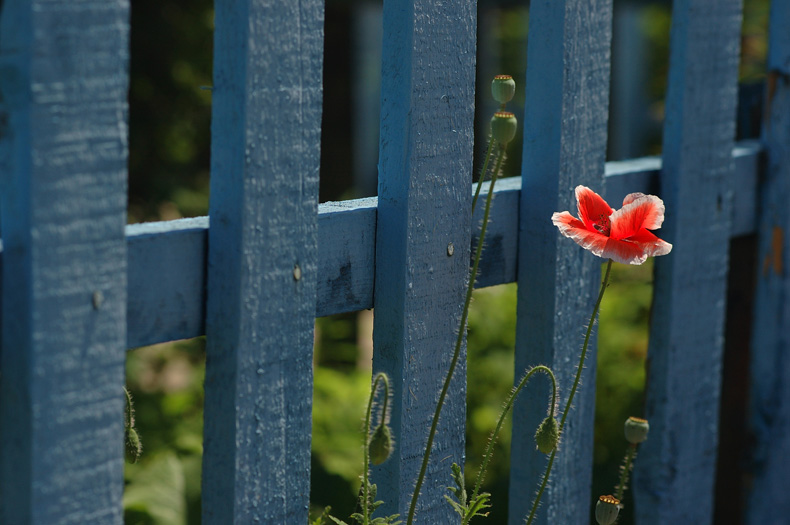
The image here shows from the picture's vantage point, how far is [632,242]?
4.93 ft

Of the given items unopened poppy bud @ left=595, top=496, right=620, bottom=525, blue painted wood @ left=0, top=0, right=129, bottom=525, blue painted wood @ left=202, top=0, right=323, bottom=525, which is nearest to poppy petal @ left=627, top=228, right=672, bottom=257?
unopened poppy bud @ left=595, top=496, right=620, bottom=525

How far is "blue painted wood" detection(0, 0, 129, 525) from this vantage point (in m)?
1.12

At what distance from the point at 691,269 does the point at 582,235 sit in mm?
664

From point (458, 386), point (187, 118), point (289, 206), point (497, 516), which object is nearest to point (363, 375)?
point (497, 516)

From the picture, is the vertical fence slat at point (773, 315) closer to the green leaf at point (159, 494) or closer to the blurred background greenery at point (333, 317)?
the blurred background greenery at point (333, 317)

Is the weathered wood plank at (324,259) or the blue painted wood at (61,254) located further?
the weathered wood plank at (324,259)

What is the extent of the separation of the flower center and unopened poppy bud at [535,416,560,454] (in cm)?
31

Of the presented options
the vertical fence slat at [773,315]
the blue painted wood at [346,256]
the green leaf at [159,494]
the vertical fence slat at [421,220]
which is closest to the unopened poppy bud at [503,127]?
the vertical fence slat at [421,220]

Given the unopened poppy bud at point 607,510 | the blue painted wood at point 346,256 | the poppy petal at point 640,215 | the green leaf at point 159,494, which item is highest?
the poppy petal at point 640,215

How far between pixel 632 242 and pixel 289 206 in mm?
541

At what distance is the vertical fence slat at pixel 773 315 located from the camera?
2.27 m

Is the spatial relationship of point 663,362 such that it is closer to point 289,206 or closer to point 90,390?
point 289,206

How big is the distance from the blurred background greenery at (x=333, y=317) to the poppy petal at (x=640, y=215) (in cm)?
68

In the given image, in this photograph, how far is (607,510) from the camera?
1570 millimetres
